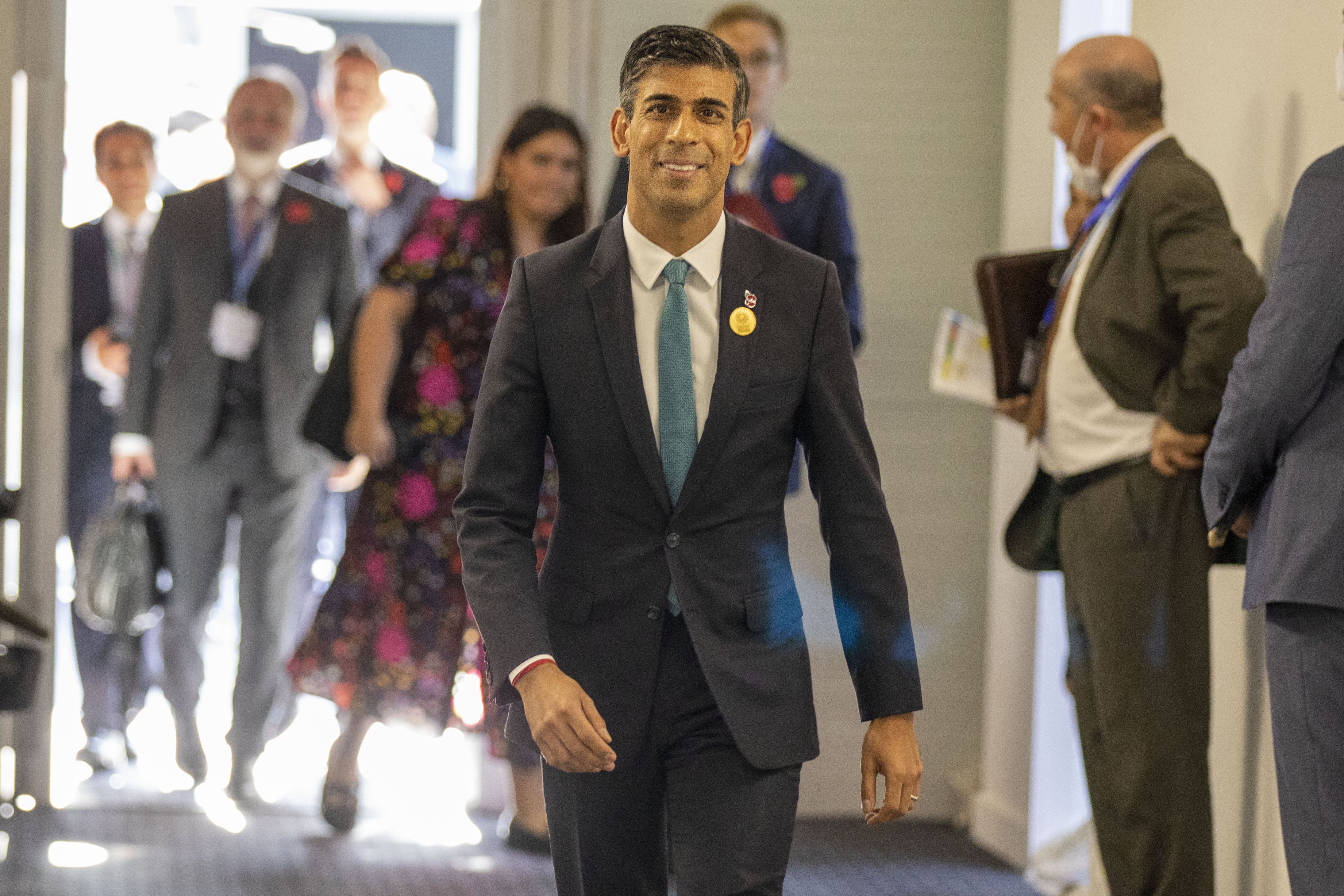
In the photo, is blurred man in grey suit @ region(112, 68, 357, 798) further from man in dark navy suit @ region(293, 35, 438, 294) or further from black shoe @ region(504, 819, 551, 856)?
black shoe @ region(504, 819, 551, 856)

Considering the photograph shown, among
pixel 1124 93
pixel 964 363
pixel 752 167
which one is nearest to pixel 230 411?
pixel 752 167

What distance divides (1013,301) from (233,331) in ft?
7.75

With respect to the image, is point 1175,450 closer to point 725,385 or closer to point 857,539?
point 857,539

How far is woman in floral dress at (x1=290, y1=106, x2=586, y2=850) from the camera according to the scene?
12.6 feet

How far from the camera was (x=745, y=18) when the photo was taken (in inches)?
155

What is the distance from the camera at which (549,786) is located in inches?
72.6

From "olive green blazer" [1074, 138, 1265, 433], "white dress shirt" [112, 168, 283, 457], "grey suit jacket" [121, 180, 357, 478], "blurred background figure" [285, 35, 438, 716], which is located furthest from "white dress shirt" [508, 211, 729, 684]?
"blurred background figure" [285, 35, 438, 716]

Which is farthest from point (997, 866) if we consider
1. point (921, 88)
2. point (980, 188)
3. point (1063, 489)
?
point (921, 88)

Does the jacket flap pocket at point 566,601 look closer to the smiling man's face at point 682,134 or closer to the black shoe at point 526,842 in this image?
the smiling man's face at point 682,134

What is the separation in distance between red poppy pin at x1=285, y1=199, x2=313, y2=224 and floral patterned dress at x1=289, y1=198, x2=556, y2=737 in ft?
2.75

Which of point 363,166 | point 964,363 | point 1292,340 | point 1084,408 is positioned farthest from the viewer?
point 363,166

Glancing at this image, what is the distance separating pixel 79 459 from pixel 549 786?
3.47 meters

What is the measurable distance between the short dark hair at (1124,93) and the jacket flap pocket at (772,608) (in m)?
1.67

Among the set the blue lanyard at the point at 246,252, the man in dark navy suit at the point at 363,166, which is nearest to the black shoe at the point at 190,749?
the blue lanyard at the point at 246,252
